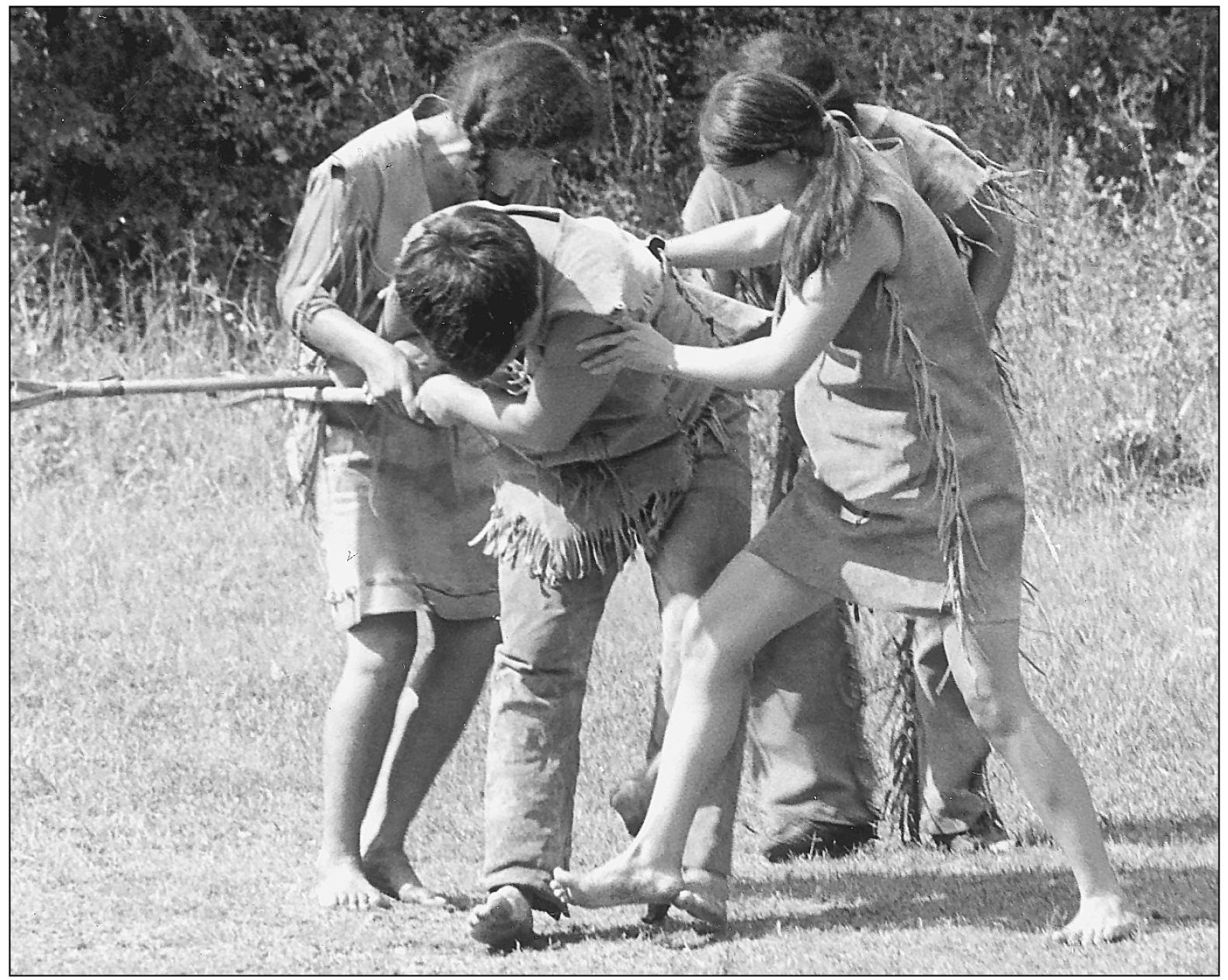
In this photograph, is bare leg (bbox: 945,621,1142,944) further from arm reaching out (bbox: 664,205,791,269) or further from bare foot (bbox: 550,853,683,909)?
arm reaching out (bbox: 664,205,791,269)

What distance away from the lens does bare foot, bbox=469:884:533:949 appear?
401 centimetres

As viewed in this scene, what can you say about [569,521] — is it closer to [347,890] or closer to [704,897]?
[704,897]

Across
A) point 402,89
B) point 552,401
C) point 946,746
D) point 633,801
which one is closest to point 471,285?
point 552,401

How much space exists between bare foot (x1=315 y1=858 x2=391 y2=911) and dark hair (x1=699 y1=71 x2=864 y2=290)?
1617 millimetres

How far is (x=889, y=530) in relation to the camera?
4.03 meters

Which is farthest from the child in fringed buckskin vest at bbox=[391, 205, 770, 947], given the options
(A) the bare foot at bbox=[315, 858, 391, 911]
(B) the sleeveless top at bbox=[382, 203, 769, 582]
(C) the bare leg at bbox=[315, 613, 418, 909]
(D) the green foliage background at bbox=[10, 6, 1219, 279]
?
(D) the green foliage background at bbox=[10, 6, 1219, 279]

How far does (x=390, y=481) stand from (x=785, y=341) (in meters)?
1.03

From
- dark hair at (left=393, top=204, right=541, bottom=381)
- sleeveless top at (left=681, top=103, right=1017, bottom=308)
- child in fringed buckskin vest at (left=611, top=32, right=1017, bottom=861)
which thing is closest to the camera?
dark hair at (left=393, top=204, right=541, bottom=381)

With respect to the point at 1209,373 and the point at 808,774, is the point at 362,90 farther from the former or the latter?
the point at 808,774

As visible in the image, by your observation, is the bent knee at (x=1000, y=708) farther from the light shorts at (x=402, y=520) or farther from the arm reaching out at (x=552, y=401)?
the light shorts at (x=402, y=520)

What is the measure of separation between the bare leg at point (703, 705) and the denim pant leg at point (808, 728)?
94cm

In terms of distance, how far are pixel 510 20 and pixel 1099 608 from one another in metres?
5.75

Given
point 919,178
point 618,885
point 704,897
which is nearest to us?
point 618,885

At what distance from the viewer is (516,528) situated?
418cm
